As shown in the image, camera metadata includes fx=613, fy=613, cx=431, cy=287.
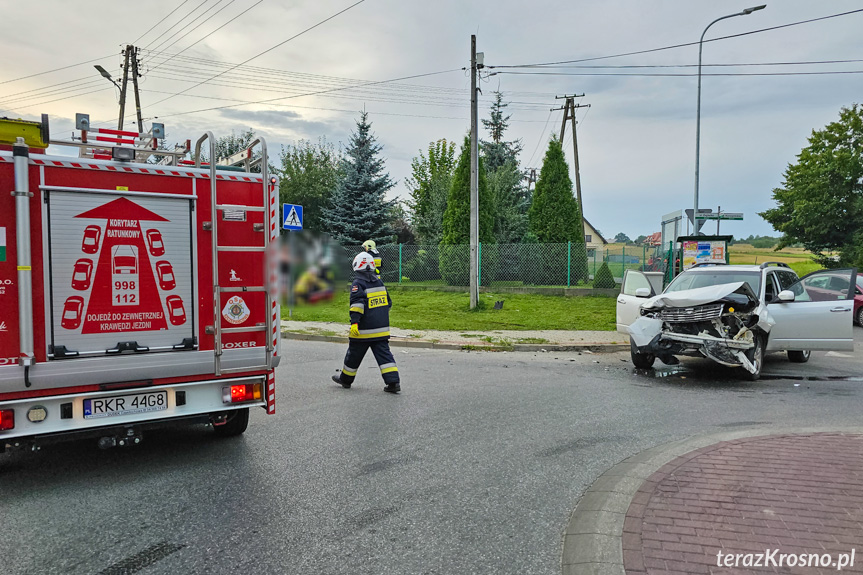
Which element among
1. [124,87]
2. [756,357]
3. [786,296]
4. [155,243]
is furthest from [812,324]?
[124,87]

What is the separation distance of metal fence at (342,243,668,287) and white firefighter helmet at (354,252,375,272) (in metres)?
14.2

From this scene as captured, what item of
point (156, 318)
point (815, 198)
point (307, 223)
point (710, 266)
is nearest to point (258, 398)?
point (156, 318)

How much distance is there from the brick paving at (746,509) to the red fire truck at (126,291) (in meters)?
3.19

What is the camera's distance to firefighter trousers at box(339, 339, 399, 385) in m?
7.74

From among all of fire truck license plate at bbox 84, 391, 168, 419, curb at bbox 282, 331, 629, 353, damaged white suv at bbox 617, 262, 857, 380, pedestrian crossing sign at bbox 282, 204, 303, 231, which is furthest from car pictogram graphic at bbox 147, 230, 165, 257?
pedestrian crossing sign at bbox 282, 204, 303, 231

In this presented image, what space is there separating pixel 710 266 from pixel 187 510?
9453 millimetres

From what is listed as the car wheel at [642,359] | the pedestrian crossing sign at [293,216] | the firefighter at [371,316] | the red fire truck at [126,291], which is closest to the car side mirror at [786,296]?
the car wheel at [642,359]

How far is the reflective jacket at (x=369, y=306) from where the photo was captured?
25.2 feet

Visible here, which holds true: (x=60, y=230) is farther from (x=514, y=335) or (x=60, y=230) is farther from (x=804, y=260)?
(x=804, y=260)

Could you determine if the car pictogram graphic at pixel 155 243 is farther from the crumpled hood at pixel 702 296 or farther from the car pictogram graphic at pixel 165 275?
the crumpled hood at pixel 702 296

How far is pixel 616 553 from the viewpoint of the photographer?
3.34m

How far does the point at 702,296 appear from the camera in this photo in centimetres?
884

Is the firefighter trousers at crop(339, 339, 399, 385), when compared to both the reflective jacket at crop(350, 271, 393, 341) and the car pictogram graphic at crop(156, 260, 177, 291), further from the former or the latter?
the car pictogram graphic at crop(156, 260, 177, 291)

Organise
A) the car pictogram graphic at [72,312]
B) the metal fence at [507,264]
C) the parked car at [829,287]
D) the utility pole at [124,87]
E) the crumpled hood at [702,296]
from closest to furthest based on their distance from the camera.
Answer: the car pictogram graphic at [72,312], the crumpled hood at [702,296], the parked car at [829,287], the metal fence at [507,264], the utility pole at [124,87]
